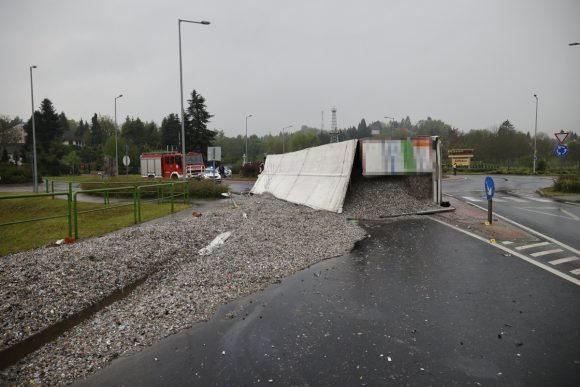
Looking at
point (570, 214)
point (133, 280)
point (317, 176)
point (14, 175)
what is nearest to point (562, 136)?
point (570, 214)

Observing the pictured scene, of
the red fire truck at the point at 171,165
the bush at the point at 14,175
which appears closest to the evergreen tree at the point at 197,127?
the red fire truck at the point at 171,165

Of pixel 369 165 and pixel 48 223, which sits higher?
pixel 369 165

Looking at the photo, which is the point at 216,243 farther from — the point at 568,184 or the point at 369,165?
the point at 568,184

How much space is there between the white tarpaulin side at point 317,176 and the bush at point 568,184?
15352 mm

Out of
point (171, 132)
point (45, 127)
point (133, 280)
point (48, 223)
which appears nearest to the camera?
point (133, 280)

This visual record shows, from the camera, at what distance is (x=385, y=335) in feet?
13.2

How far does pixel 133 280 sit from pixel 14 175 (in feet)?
147

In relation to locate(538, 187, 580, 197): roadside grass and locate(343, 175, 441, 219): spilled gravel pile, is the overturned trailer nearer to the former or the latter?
locate(343, 175, 441, 219): spilled gravel pile

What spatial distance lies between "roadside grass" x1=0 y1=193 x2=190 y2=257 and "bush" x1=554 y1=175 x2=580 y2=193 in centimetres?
2147

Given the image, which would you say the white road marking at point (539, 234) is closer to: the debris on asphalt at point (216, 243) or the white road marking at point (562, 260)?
the white road marking at point (562, 260)

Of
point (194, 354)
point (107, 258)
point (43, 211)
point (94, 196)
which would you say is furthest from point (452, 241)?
point (94, 196)

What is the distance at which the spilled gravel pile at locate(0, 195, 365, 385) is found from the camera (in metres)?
3.95

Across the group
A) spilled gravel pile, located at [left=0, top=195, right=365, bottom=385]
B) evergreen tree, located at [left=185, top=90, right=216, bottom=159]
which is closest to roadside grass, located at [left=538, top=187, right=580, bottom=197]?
spilled gravel pile, located at [left=0, top=195, right=365, bottom=385]

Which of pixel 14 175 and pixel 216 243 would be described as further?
pixel 14 175
